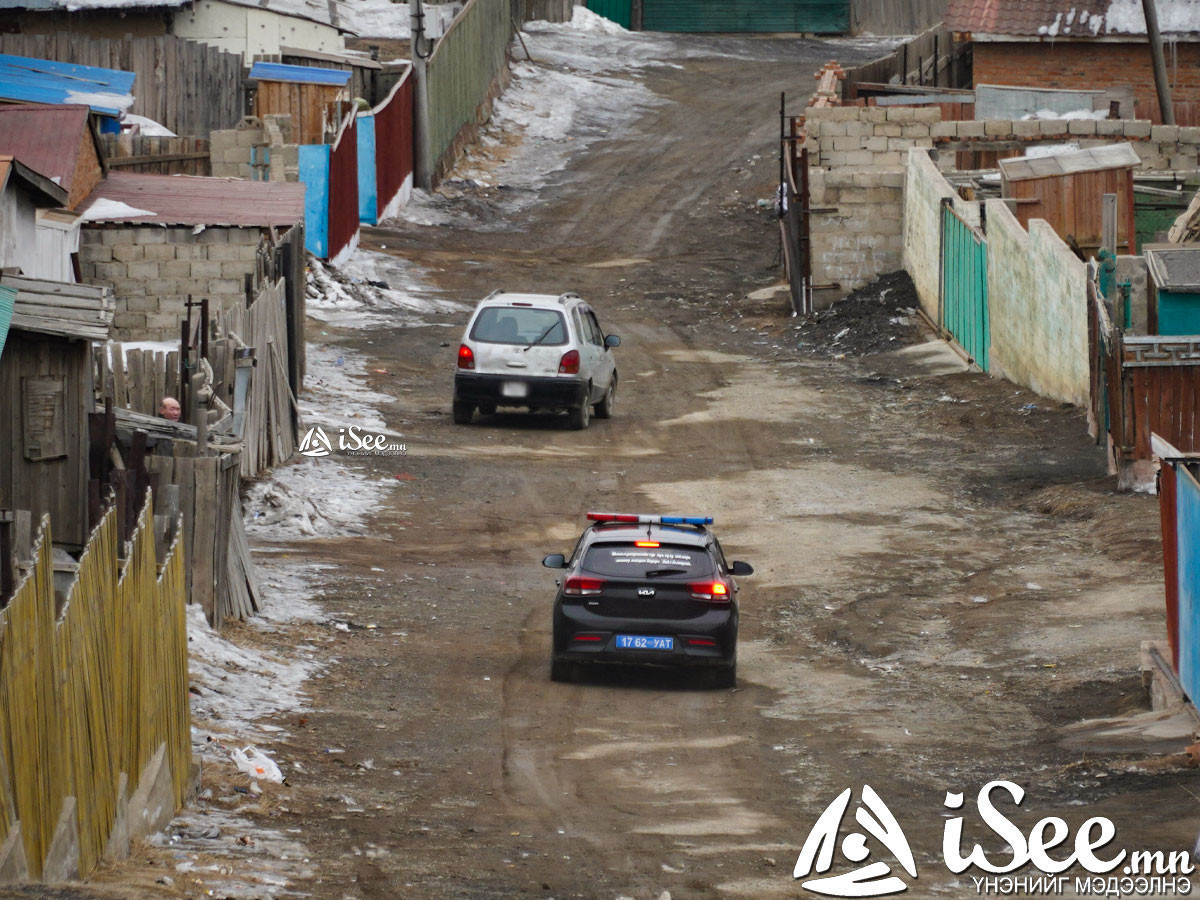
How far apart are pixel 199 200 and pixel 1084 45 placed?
23443 millimetres

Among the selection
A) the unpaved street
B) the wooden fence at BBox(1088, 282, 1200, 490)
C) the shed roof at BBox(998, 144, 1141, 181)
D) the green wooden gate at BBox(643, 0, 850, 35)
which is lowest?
the unpaved street

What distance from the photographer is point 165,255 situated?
24094 mm

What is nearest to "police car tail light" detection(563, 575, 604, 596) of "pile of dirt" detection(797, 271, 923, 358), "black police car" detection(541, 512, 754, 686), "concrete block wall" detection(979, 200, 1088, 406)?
"black police car" detection(541, 512, 754, 686)

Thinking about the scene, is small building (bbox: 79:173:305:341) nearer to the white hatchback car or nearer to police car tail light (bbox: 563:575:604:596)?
the white hatchback car

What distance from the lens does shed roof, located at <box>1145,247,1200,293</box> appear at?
19.7 m

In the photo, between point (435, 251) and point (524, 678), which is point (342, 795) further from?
point (435, 251)

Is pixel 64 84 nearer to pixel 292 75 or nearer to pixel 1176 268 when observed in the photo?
pixel 292 75

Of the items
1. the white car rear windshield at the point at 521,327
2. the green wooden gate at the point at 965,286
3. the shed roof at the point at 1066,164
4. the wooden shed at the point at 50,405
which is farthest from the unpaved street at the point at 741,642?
the shed roof at the point at 1066,164

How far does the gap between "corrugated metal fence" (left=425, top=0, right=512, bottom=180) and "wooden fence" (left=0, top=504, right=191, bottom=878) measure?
105 ft

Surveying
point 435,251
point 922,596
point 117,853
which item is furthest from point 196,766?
point 435,251

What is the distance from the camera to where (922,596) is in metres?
16.9

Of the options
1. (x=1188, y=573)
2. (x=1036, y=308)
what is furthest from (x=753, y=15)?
(x=1188, y=573)

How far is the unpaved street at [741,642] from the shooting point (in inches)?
390

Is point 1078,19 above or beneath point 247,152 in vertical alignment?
above
